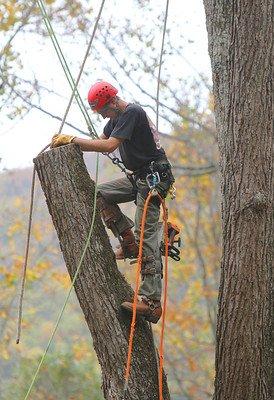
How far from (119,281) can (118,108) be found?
3.46ft

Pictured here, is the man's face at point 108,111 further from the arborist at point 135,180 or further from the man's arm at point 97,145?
the man's arm at point 97,145

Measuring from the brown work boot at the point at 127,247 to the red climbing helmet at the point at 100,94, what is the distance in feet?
2.81

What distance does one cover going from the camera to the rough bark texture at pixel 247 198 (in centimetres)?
332

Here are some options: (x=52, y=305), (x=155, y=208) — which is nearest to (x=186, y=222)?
(x=155, y=208)

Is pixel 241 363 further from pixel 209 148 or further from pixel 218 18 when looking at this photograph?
pixel 209 148

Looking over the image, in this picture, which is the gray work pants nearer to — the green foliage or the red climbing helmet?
the red climbing helmet

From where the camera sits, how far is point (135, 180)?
12.7 ft

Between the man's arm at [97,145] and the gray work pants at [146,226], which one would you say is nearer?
the man's arm at [97,145]

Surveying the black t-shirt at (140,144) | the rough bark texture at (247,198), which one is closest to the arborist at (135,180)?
the black t-shirt at (140,144)

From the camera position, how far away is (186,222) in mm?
15070

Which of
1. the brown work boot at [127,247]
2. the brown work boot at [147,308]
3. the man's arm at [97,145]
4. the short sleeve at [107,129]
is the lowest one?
the brown work boot at [147,308]

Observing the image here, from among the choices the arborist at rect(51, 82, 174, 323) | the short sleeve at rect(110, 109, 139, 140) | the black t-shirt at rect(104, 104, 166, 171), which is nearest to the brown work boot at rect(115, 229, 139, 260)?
the arborist at rect(51, 82, 174, 323)

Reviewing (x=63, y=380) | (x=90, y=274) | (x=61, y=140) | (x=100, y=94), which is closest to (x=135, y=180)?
(x=100, y=94)

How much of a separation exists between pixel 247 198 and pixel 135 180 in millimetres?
826
